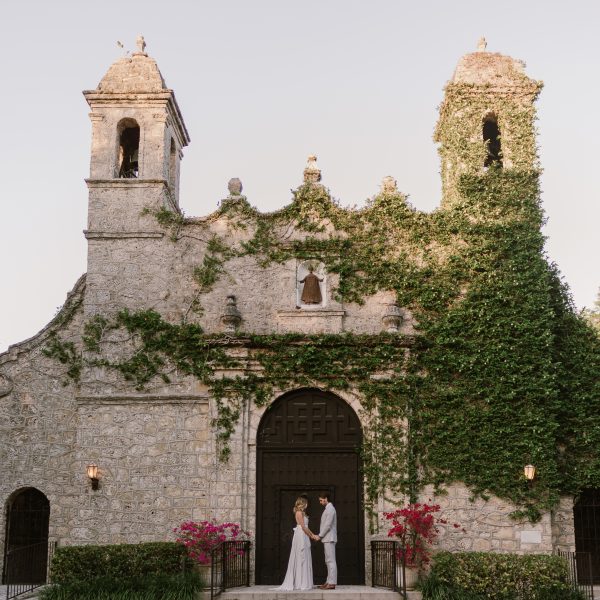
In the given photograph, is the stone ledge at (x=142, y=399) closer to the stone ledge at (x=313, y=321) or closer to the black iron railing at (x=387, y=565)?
the stone ledge at (x=313, y=321)

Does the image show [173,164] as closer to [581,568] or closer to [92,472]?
[92,472]

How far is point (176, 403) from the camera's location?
57.7 ft

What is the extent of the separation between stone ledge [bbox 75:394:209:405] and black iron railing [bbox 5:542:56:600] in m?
2.82

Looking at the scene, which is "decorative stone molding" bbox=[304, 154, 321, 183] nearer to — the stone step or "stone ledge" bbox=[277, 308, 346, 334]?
"stone ledge" bbox=[277, 308, 346, 334]

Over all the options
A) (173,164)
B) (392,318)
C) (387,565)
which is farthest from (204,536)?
(173,164)

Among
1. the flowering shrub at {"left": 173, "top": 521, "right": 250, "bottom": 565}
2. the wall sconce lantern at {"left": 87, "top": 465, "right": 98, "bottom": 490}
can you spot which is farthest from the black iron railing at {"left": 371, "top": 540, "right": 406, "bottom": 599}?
the wall sconce lantern at {"left": 87, "top": 465, "right": 98, "bottom": 490}

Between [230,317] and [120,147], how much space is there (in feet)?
16.2

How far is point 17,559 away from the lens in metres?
17.4

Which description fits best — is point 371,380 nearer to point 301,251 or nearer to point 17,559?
point 301,251

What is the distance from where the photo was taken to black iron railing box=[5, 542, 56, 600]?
1730 centimetres

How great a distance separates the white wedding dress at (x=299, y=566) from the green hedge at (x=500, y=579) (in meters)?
2.02

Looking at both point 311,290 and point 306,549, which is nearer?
point 306,549

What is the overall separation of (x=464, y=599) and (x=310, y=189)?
28.3ft

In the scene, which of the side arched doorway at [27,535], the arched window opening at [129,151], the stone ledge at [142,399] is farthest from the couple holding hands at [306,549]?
the arched window opening at [129,151]
